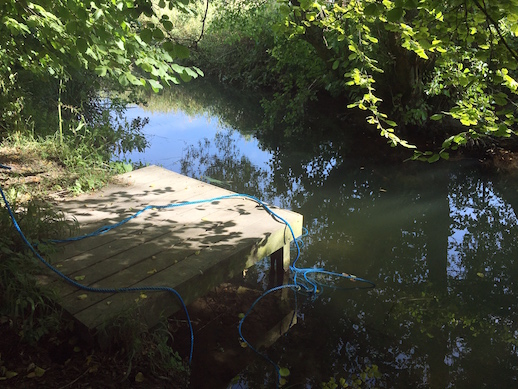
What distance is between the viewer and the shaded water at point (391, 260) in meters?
3.00

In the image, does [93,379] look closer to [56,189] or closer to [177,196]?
[177,196]

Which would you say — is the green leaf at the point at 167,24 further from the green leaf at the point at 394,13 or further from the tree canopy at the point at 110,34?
the green leaf at the point at 394,13

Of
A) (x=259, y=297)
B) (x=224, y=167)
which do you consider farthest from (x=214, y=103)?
(x=259, y=297)

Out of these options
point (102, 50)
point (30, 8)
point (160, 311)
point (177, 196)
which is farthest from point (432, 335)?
point (30, 8)

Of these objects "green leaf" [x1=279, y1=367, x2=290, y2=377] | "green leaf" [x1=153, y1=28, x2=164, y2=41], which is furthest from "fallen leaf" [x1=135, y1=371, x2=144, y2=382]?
"green leaf" [x1=153, y1=28, x2=164, y2=41]

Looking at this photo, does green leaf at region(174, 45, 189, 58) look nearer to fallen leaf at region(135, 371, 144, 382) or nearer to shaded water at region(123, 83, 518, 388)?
fallen leaf at region(135, 371, 144, 382)

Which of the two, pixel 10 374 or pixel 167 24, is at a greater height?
pixel 167 24

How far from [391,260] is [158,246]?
2345mm

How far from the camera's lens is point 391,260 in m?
4.34

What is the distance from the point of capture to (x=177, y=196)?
4.00 m

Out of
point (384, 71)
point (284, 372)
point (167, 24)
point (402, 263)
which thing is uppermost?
point (384, 71)

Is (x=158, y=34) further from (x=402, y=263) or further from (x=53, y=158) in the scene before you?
(x=53, y=158)

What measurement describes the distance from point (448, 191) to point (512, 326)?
2.96m

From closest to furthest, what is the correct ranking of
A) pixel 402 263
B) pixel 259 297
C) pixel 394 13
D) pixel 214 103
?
pixel 394 13
pixel 259 297
pixel 402 263
pixel 214 103
